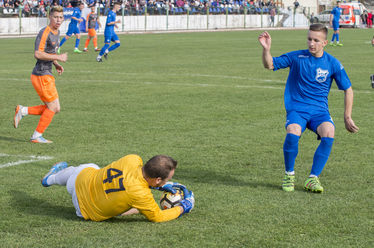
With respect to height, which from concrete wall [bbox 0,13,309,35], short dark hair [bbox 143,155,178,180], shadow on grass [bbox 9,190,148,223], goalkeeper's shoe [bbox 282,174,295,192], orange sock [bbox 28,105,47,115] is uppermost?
concrete wall [bbox 0,13,309,35]

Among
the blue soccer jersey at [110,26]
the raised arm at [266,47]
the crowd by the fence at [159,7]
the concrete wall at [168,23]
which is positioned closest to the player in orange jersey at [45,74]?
the raised arm at [266,47]

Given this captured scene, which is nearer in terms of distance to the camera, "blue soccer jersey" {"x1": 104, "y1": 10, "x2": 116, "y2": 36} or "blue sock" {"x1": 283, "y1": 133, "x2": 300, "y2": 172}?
"blue sock" {"x1": 283, "y1": 133, "x2": 300, "y2": 172}

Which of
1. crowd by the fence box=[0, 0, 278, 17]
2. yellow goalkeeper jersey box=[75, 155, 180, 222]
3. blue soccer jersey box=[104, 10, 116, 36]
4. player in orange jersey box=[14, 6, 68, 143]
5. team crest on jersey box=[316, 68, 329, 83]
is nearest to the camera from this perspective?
yellow goalkeeper jersey box=[75, 155, 180, 222]

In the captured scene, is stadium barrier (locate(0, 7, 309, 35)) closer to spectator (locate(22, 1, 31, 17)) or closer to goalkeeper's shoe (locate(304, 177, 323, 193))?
spectator (locate(22, 1, 31, 17))

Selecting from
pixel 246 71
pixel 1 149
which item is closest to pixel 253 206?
pixel 1 149

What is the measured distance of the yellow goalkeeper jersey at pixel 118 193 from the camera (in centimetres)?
538

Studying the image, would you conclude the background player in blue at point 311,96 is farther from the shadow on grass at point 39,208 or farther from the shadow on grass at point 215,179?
the shadow on grass at point 39,208

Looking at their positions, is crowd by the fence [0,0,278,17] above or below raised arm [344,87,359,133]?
above

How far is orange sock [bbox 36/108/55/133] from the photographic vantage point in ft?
30.9

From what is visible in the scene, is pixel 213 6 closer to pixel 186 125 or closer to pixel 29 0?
pixel 29 0

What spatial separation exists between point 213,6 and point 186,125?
1864 inches

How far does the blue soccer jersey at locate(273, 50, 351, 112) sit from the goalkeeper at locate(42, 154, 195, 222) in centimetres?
181

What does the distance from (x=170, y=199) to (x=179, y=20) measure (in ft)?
159

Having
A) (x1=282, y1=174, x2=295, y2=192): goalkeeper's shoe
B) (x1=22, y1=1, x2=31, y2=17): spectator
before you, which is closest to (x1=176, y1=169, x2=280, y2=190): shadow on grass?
(x1=282, y1=174, x2=295, y2=192): goalkeeper's shoe
